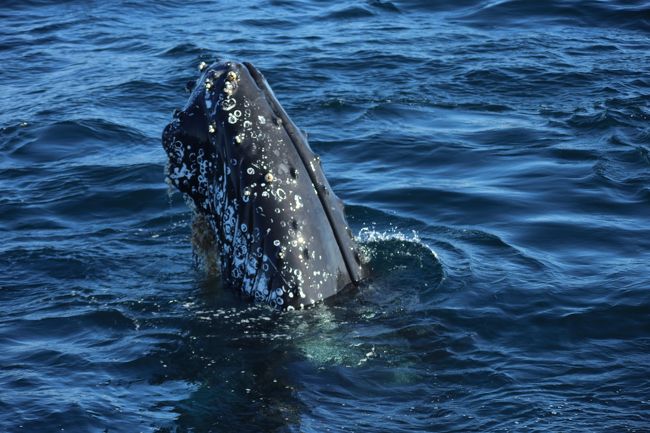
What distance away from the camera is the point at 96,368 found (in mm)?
8148

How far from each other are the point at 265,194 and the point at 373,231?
11.0 feet

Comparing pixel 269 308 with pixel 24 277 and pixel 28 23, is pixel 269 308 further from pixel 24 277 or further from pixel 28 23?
pixel 28 23

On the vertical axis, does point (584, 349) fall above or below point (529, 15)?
below

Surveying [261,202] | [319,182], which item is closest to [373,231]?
[319,182]

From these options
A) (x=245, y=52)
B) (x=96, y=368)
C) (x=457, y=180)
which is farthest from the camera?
(x=245, y=52)

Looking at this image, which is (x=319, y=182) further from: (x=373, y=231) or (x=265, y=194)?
(x=373, y=231)

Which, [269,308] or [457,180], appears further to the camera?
[457,180]

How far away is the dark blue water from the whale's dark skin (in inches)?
9.8

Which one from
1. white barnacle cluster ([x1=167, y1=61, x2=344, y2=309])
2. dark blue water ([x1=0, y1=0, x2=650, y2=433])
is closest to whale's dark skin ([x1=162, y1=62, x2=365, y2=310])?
white barnacle cluster ([x1=167, y1=61, x2=344, y2=309])

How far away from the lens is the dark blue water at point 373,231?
7.55m

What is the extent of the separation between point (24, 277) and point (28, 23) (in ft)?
42.7

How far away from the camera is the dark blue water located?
755 cm

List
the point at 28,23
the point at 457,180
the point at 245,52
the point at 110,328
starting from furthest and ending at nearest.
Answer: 1. the point at 28,23
2. the point at 245,52
3. the point at 457,180
4. the point at 110,328

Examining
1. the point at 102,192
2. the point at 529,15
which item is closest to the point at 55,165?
the point at 102,192
